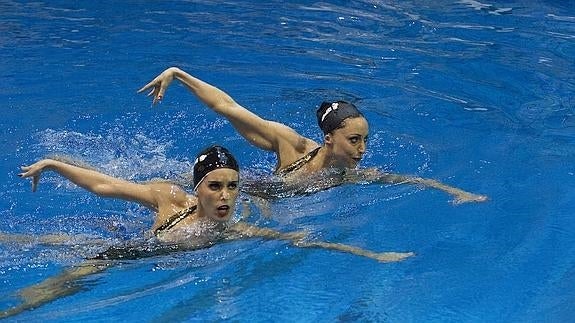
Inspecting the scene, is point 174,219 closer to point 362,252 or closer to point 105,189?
point 105,189

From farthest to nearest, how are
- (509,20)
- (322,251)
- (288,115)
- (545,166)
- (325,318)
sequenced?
(509,20) < (288,115) < (545,166) < (322,251) < (325,318)

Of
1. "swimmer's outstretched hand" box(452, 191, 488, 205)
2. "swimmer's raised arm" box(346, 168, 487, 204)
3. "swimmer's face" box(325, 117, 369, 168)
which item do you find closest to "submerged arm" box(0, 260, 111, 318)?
"swimmer's face" box(325, 117, 369, 168)

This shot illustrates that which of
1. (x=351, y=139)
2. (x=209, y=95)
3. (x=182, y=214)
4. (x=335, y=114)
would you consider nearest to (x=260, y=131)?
(x=209, y=95)

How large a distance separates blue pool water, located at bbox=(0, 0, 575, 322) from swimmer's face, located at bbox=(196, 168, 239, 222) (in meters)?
0.26

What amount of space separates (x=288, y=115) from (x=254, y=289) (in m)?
3.07

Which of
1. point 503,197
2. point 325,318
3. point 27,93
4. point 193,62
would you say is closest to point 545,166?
point 503,197

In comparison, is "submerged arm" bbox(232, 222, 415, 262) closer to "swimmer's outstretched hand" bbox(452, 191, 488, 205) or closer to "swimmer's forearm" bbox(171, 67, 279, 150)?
"swimmer's outstretched hand" bbox(452, 191, 488, 205)

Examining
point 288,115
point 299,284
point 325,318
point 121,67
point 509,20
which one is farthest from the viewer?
point 509,20

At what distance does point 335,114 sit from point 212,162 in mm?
1206

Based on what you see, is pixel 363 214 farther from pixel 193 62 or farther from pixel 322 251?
pixel 193 62

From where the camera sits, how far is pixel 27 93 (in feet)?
28.1

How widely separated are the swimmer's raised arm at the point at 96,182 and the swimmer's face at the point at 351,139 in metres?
1.35

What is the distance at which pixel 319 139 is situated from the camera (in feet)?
26.0

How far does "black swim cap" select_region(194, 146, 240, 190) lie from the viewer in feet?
18.5
